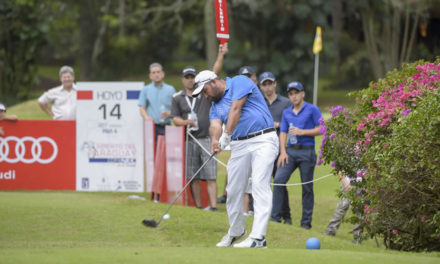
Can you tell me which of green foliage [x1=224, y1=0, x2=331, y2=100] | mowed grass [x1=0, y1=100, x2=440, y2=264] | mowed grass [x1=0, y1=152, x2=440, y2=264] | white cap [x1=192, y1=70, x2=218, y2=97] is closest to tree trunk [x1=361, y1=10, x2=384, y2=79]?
green foliage [x1=224, y1=0, x2=331, y2=100]

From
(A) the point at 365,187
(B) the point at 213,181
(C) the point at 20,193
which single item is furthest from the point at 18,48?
(A) the point at 365,187

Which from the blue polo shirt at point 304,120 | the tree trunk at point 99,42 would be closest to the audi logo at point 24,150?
the blue polo shirt at point 304,120

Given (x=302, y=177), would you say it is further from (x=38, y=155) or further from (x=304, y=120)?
(x=38, y=155)

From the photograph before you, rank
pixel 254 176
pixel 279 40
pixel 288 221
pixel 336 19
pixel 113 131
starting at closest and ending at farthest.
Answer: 1. pixel 254 176
2. pixel 288 221
3. pixel 113 131
4. pixel 279 40
5. pixel 336 19

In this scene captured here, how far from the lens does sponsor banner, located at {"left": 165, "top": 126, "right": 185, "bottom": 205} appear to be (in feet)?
42.8

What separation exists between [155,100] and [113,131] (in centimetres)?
Answer: 95

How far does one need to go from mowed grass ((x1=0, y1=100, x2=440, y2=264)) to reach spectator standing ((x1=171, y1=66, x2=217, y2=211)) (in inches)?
27.2

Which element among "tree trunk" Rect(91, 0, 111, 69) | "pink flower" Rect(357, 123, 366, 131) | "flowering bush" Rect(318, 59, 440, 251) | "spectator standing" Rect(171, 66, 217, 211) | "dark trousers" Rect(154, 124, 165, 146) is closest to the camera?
"flowering bush" Rect(318, 59, 440, 251)

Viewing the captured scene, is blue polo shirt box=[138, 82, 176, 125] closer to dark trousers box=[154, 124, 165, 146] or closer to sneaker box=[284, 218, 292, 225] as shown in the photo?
dark trousers box=[154, 124, 165, 146]

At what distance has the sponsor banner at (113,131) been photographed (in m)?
14.5

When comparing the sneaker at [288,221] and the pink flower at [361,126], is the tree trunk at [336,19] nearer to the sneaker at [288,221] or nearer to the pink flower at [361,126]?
the sneaker at [288,221]

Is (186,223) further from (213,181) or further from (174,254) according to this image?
(174,254)

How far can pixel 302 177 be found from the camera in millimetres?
12359

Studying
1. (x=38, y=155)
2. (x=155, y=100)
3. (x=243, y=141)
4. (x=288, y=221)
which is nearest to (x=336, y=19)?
(x=155, y=100)
